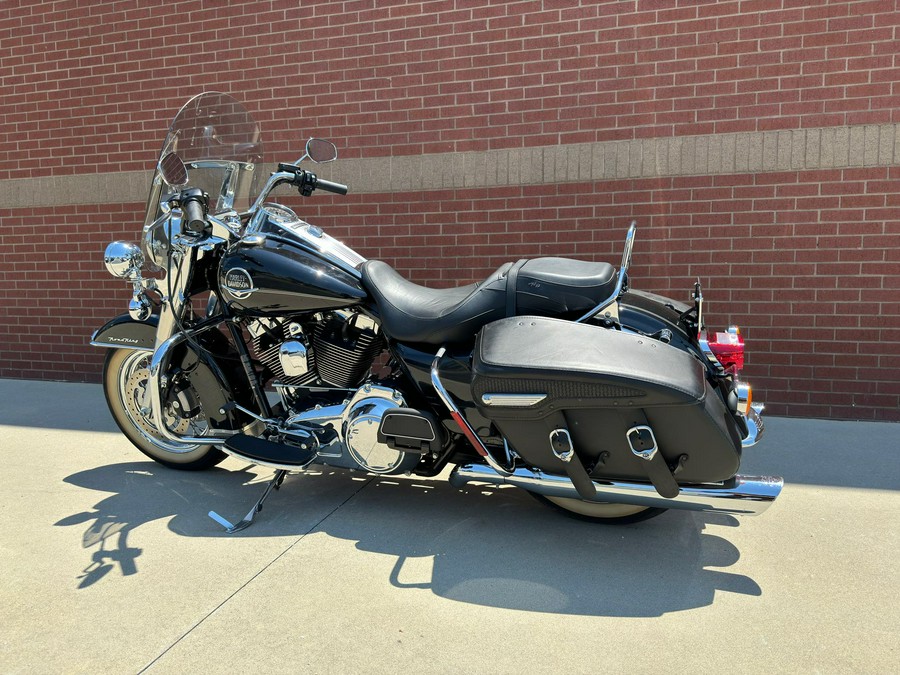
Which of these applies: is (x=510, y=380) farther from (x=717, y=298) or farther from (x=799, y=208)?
(x=799, y=208)

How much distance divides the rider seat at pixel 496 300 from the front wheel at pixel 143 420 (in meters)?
1.35

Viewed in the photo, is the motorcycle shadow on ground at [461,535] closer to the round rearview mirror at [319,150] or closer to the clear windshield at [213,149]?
the clear windshield at [213,149]

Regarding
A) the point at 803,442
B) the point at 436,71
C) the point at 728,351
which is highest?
the point at 436,71

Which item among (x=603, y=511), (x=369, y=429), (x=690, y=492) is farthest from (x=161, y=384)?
(x=690, y=492)

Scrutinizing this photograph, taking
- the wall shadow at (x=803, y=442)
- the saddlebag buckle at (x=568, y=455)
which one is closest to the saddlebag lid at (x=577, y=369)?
the saddlebag buckle at (x=568, y=455)

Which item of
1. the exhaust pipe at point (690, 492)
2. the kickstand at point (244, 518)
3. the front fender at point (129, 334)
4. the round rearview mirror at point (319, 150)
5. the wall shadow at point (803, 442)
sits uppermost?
the round rearview mirror at point (319, 150)

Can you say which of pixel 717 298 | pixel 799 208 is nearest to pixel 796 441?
pixel 717 298

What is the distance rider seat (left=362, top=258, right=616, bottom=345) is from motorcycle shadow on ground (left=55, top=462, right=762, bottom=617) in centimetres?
86

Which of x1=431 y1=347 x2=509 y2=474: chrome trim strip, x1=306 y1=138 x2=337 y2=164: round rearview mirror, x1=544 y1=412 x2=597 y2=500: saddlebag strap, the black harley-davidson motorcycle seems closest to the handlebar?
the black harley-davidson motorcycle

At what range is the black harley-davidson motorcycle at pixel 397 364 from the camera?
2475mm

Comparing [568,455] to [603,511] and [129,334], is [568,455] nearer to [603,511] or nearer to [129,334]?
[603,511]

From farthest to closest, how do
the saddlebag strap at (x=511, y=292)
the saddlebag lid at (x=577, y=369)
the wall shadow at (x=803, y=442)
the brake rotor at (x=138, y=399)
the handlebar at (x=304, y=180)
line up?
1. the brake rotor at (x=138, y=399)
2. the wall shadow at (x=803, y=442)
3. the handlebar at (x=304, y=180)
4. the saddlebag strap at (x=511, y=292)
5. the saddlebag lid at (x=577, y=369)

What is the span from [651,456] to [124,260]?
2.66 m

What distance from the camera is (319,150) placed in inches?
129
